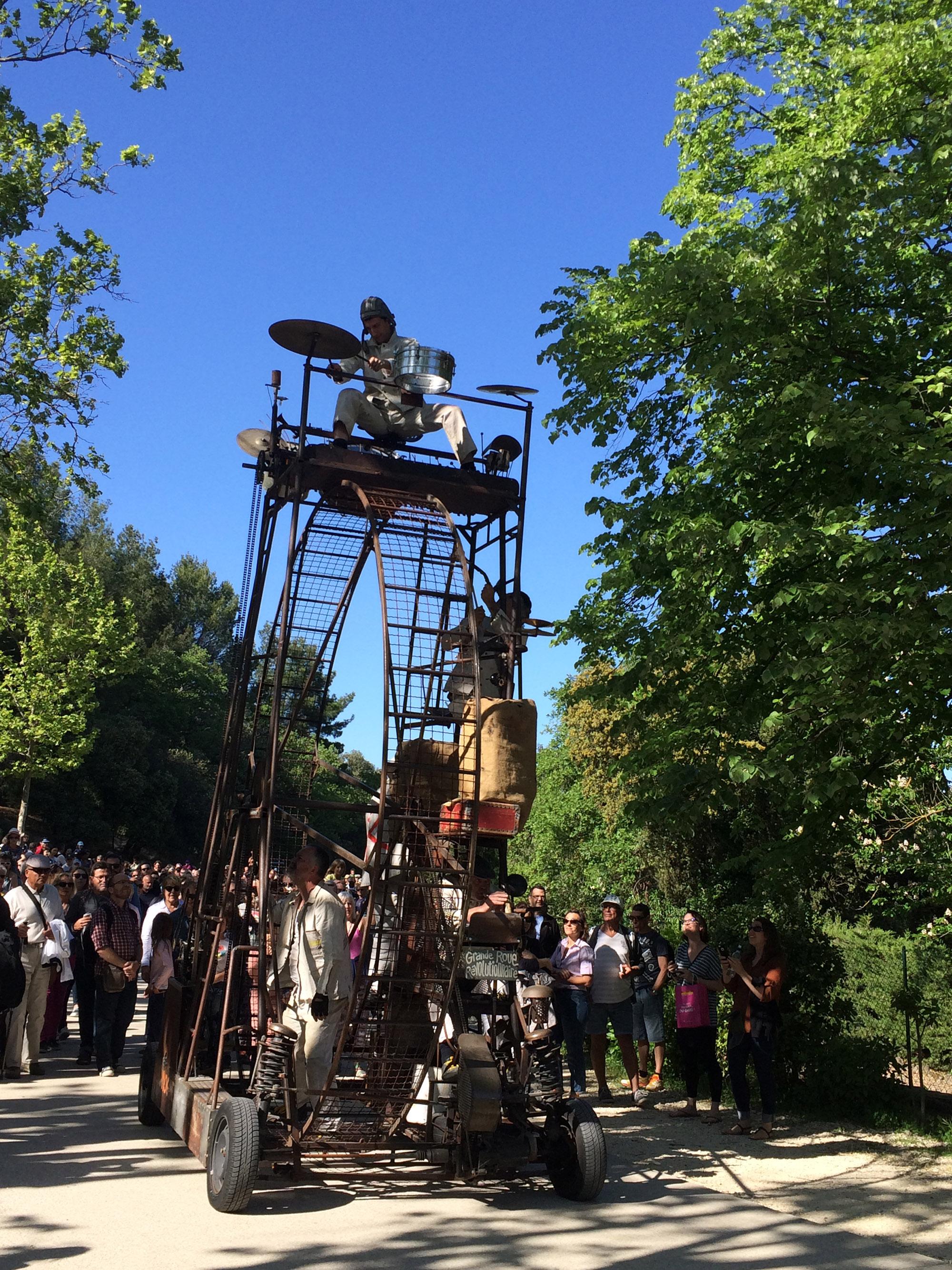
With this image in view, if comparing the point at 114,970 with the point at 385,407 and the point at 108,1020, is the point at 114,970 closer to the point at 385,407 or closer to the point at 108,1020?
the point at 108,1020

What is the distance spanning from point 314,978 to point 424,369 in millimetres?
4300

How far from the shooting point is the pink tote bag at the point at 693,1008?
1020 centimetres

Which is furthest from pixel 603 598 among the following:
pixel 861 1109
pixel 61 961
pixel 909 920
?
pixel 909 920

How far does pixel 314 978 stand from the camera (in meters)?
7.23

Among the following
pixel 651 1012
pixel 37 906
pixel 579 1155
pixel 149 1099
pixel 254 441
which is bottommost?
pixel 579 1155

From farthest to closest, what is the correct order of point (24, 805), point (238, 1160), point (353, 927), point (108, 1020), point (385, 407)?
1. point (24, 805)
2. point (108, 1020)
3. point (353, 927)
4. point (385, 407)
5. point (238, 1160)

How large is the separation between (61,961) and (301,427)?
6856 millimetres

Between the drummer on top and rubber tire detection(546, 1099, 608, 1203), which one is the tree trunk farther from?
rubber tire detection(546, 1099, 608, 1203)

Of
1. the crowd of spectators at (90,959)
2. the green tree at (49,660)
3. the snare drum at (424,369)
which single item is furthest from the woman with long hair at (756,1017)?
the green tree at (49,660)

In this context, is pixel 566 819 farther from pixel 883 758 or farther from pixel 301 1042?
pixel 301 1042

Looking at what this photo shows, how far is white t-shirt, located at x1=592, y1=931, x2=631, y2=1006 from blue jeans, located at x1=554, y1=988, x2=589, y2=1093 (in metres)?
0.16

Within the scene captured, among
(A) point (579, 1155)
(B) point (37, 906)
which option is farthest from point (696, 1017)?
(B) point (37, 906)

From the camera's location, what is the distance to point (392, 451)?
8.65 meters

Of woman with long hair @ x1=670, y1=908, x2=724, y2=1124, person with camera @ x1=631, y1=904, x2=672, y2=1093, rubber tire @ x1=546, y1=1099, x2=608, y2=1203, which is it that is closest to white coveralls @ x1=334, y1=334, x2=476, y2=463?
rubber tire @ x1=546, y1=1099, x2=608, y2=1203
